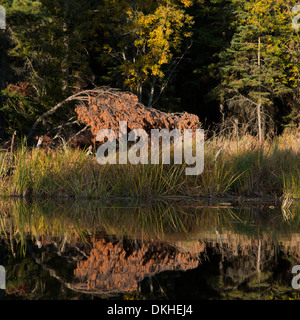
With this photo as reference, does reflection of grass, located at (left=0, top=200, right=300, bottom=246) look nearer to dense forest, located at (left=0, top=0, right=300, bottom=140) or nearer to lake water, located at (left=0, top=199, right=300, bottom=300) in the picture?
lake water, located at (left=0, top=199, right=300, bottom=300)

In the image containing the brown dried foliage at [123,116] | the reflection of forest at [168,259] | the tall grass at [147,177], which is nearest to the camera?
the reflection of forest at [168,259]

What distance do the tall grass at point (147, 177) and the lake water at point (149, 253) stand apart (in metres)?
1.94

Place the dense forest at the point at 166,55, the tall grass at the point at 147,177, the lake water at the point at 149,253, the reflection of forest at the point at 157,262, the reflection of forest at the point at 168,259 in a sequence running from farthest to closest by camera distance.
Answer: the dense forest at the point at 166,55 < the tall grass at the point at 147,177 < the reflection of forest at the point at 168,259 < the reflection of forest at the point at 157,262 < the lake water at the point at 149,253

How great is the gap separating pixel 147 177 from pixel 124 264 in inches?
245

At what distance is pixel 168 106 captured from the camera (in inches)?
1125

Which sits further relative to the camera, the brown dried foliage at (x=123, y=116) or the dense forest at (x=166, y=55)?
the dense forest at (x=166, y=55)

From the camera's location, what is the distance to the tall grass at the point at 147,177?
1120 centimetres

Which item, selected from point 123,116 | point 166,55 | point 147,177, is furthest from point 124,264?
point 166,55

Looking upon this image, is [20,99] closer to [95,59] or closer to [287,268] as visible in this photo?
[95,59]

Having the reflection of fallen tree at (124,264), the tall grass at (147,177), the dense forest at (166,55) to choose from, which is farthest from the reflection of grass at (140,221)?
the dense forest at (166,55)

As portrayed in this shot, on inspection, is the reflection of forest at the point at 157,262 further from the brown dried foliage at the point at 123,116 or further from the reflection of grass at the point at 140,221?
the brown dried foliage at the point at 123,116

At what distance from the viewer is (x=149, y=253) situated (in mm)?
5531

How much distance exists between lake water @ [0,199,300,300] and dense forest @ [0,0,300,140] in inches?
472

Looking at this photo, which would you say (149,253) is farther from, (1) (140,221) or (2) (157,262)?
(1) (140,221)
